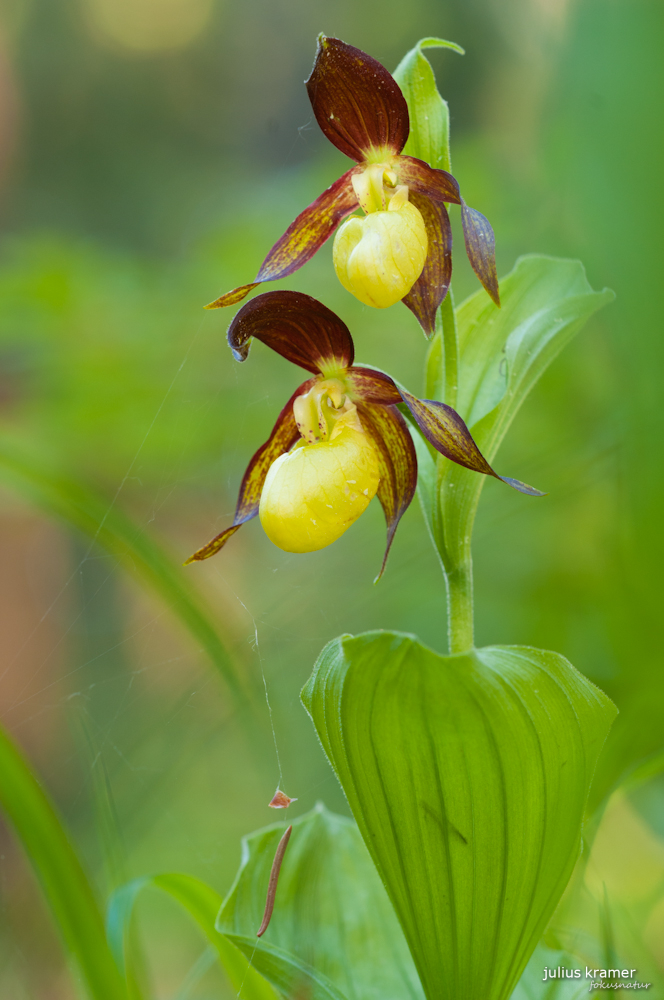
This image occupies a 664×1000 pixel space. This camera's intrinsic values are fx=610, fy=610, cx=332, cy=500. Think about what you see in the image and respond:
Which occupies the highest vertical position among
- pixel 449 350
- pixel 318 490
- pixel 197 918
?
pixel 449 350

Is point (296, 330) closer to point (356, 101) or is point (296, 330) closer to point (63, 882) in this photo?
point (356, 101)

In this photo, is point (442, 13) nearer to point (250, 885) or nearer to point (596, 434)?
point (596, 434)

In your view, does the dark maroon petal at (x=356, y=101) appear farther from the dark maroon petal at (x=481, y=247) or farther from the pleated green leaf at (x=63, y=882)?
the pleated green leaf at (x=63, y=882)

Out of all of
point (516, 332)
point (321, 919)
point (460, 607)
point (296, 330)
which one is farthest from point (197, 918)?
point (516, 332)

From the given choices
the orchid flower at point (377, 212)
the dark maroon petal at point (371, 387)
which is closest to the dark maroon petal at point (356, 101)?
the orchid flower at point (377, 212)

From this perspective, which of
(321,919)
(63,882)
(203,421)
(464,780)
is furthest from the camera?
(203,421)

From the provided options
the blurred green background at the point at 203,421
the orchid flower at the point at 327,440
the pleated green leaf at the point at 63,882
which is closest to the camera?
the pleated green leaf at the point at 63,882

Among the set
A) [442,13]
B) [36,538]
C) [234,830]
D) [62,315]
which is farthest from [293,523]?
[442,13]
